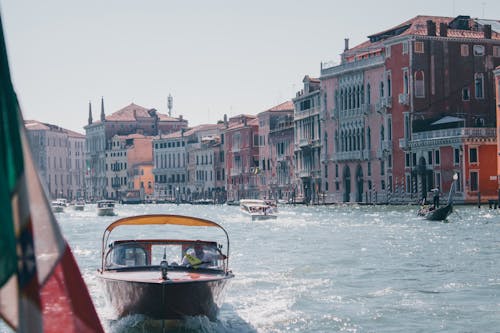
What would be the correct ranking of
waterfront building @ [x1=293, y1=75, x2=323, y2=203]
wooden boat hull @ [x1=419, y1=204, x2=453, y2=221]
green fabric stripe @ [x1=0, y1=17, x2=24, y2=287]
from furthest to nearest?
waterfront building @ [x1=293, y1=75, x2=323, y2=203], wooden boat hull @ [x1=419, y1=204, x2=453, y2=221], green fabric stripe @ [x1=0, y1=17, x2=24, y2=287]

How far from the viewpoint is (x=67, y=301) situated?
2.16 m

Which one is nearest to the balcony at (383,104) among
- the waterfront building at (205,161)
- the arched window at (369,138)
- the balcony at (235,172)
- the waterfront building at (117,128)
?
the arched window at (369,138)

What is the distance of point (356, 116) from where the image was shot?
70938 millimetres

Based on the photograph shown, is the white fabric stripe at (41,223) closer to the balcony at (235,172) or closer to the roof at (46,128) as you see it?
the balcony at (235,172)

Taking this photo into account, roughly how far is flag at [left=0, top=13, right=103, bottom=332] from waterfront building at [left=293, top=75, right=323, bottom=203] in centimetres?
7313

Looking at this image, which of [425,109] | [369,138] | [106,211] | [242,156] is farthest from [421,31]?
[242,156]

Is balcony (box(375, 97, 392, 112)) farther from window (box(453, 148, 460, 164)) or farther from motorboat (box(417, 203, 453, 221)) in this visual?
motorboat (box(417, 203, 453, 221))

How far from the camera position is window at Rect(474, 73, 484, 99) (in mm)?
63469

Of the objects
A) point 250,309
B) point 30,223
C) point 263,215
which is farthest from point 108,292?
point 263,215

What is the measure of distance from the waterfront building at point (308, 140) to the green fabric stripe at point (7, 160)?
73.2 meters

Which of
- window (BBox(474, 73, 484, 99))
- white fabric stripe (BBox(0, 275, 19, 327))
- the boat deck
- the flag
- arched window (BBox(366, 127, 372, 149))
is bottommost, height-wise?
the boat deck

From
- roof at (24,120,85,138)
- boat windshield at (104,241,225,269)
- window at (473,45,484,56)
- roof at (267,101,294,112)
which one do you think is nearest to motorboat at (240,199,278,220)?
window at (473,45,484,56)

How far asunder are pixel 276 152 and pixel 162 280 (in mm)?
75094

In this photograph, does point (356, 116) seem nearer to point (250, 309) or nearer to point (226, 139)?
point (226, 139)
